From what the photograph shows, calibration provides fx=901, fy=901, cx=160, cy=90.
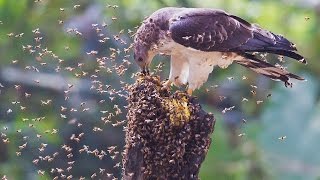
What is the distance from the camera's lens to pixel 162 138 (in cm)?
214

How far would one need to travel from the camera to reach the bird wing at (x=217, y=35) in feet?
7.58

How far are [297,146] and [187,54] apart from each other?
2254 mm

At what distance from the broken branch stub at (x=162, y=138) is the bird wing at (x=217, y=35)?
8.1 inches

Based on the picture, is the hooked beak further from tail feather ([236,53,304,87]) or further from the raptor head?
tail feather ([236,53,304,87])

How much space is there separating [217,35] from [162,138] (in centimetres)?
35

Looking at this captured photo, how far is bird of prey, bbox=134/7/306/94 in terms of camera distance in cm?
232

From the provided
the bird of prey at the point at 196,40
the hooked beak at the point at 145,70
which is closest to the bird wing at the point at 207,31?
the bird of prey at the point at 196,40

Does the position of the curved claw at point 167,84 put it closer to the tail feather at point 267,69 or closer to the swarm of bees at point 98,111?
the swarm of bees at point 98,111

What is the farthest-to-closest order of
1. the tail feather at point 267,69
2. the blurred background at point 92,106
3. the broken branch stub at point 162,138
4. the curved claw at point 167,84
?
the blurred background at point 92,106
the tail feather at point 267,69
the curved claw at point 167,84
the broken branch stub at point 162,138

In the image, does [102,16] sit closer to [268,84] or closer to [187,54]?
[268,84]

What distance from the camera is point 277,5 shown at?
540 cm

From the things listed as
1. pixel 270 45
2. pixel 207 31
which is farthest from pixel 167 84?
pixel 270 45

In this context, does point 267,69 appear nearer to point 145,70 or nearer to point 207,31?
point 207,31

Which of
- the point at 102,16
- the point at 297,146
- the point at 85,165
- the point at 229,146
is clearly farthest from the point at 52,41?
the point at 297,146
